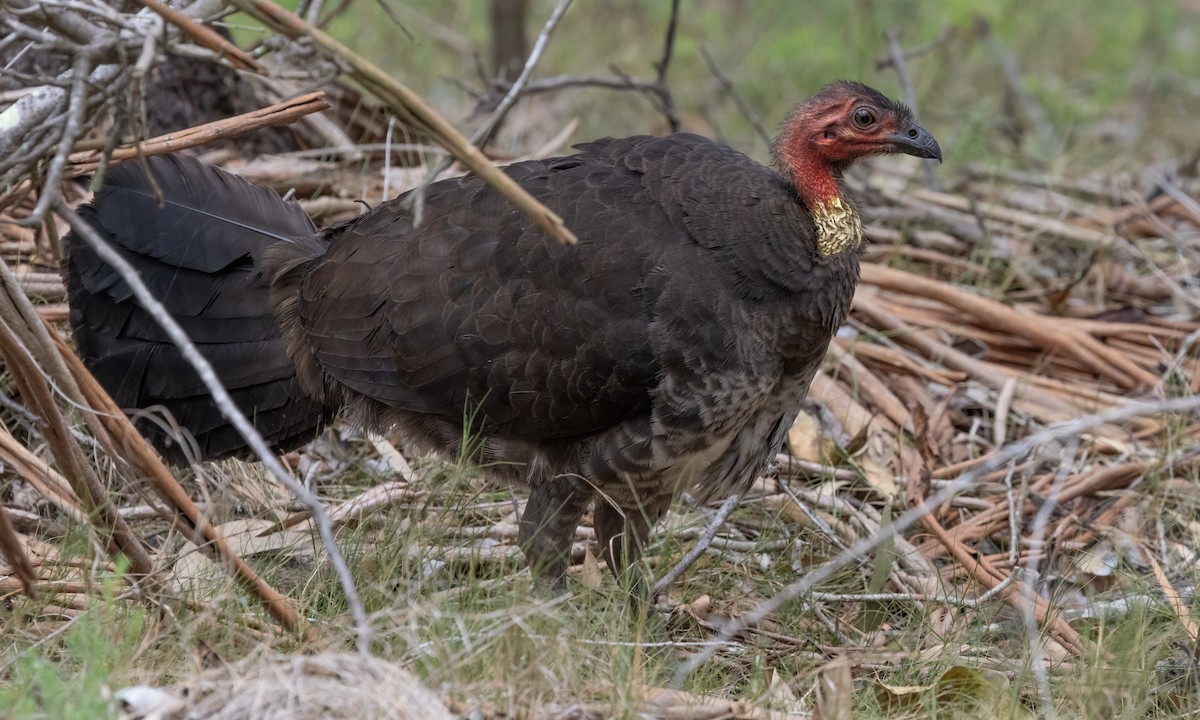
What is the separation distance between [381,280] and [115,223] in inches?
32.9

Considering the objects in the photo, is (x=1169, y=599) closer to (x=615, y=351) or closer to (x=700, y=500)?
(x=700, y=500)

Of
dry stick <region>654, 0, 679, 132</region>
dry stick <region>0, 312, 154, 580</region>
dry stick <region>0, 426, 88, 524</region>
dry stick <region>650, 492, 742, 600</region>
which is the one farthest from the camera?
dry stick <region>654, 0, 679, 132</region>

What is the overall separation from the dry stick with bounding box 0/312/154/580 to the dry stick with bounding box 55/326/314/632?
97 millimetres

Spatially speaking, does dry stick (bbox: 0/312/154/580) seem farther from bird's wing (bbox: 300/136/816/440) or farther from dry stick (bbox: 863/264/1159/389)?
dry stick (bbox: 863/264/1159/389)

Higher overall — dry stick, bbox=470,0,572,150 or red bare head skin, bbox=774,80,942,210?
dry stick, bbox=470,0,572,150

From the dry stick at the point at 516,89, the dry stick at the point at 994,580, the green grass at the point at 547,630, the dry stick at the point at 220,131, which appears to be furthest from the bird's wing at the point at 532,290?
the dry stick at the point at 994,580

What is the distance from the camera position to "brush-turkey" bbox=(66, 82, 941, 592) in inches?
143

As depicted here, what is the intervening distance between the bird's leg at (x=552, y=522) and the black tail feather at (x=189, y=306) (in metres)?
0.79

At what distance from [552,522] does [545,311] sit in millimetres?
646

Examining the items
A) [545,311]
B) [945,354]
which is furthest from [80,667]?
[945,354]

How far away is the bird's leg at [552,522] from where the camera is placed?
150 inches

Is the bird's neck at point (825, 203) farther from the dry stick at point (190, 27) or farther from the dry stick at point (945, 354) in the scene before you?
the dry stick at point (190, 27)

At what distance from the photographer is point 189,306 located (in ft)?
13.3

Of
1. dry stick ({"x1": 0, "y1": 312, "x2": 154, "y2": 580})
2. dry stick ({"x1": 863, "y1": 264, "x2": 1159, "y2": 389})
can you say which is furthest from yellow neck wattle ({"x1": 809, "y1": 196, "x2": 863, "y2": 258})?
dry stick ({"x1": 0, "y1": 312, "x2": 154, "y2": 580})
